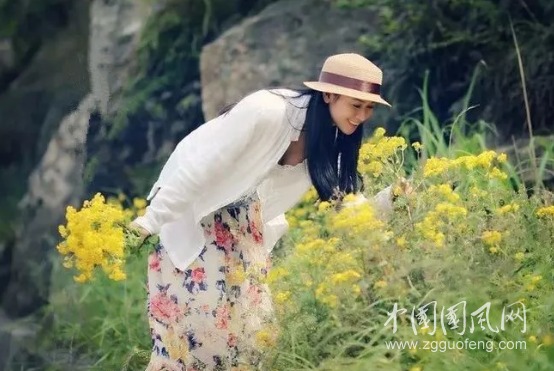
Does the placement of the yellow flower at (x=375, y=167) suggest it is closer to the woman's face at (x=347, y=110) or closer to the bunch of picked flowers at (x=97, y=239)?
the woman's face at (x=347, y=110)

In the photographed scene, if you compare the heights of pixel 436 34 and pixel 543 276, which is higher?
pixel 436 34

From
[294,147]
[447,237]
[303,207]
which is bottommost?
[303,207]

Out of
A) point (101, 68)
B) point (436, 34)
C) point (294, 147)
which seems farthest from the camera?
point (101, 68)

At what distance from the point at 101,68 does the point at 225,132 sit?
3.88 metres

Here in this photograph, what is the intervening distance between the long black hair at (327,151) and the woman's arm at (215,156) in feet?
0.35

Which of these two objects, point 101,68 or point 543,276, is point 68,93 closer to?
point 101,68

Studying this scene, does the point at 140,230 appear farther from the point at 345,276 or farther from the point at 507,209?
the point at 507,209

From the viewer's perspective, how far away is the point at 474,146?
5.50 meters

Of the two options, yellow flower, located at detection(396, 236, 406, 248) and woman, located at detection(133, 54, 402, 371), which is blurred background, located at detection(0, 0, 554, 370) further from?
yellow flower, located at detection(396, 236, 406, 248)

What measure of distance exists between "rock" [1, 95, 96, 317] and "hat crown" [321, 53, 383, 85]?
3698 millimetres

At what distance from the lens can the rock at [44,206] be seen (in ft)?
24.7

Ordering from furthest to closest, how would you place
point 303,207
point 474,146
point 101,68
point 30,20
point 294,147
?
1. point 30,20
2. point 101,68
3. point 303,207
4. point 474,146
5. point 294,147

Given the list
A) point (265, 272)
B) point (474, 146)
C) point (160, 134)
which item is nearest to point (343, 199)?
point (265, 272)

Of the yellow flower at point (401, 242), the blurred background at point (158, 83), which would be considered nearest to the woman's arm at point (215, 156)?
the yellow flower at point (401, 242)
